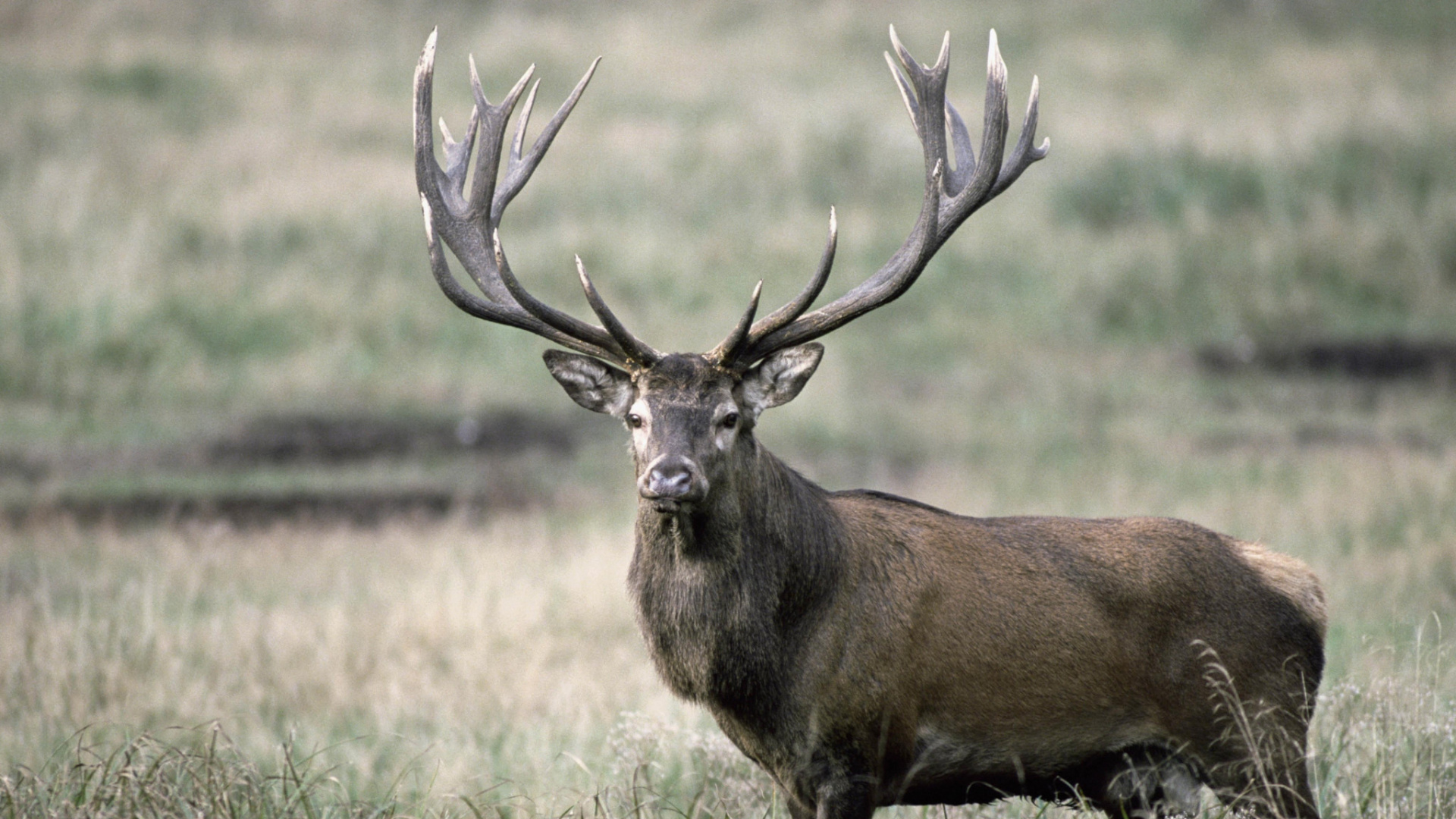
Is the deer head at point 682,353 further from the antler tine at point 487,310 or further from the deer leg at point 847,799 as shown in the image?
the deer leg at point 847,799

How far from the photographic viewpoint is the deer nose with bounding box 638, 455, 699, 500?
17.0 ft

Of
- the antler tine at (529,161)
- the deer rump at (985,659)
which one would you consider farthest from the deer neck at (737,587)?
the antler tine at (529,161)

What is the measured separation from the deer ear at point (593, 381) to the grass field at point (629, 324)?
136 centimetres

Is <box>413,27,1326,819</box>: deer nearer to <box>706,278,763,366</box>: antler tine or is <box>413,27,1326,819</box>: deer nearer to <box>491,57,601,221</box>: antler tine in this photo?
<box>706,278,763,366</box>: antler tine

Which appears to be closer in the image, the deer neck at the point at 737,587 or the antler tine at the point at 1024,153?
the deer neck at the point at 737,587

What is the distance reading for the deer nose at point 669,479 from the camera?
204 inches

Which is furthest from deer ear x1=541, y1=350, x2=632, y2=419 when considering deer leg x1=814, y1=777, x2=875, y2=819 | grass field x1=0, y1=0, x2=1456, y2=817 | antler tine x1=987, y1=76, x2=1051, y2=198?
antler tine x1=987, y1=76, x2=1051, y2=198

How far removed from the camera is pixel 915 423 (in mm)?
18031

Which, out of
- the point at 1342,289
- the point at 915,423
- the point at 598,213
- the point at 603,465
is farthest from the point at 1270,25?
the point at 603,465

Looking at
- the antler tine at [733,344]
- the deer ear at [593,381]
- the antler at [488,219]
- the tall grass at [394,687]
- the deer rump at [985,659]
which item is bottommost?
the tall grass at [394,687]

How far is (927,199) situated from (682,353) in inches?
42.8

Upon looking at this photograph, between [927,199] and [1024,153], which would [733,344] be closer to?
[927,199]

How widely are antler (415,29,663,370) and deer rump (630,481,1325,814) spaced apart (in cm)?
82

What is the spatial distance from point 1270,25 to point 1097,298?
Answer: 41.6ft
